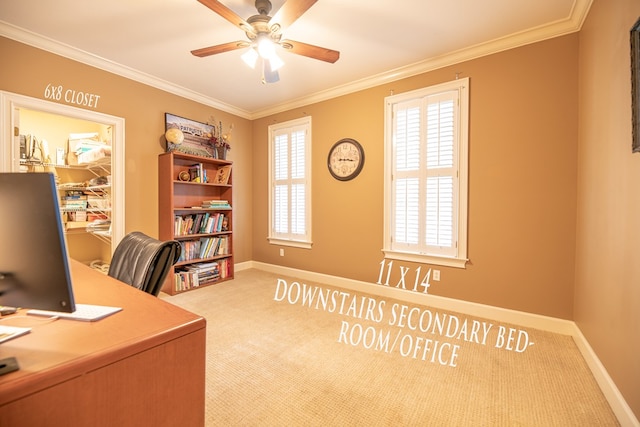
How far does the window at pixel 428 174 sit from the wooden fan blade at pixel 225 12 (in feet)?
6.22

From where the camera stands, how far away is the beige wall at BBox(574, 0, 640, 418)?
1405mm

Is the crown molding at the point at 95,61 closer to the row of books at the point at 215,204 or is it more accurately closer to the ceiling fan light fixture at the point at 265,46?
the row of books at the point at 215,204

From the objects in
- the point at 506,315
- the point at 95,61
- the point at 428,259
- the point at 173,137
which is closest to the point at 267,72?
the point at 173,137

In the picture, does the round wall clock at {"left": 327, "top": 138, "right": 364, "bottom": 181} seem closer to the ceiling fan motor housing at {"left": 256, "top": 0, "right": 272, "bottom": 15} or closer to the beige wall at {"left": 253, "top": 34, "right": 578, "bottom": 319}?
the beige wall at {"left": 253, "top": 34, "right": 578, "bottom": 319}

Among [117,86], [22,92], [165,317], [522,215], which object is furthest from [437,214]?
[22,92]

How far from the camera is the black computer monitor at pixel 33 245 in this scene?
2.15 ft

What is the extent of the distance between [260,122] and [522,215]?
3.88m

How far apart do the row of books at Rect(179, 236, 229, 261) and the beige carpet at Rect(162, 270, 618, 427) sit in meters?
1.05

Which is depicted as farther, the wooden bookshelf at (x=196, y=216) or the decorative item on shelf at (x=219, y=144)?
the decorative item on shelf at (x=219, y=144)

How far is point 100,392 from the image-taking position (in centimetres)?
64

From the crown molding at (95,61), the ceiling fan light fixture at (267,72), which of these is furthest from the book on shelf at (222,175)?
the ceiling fan light fixture at (267,72)

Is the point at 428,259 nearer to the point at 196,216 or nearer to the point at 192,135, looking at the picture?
the point at 196,216

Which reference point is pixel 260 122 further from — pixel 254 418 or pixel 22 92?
pixel 254 418

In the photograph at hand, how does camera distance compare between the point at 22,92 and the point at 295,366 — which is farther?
the point at 22,92
